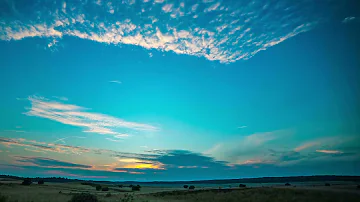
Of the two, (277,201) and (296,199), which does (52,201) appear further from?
(296,199)

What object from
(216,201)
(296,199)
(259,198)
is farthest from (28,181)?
(296,199)

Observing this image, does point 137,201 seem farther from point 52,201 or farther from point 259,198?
point 259,198

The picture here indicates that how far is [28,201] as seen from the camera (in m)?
25.9

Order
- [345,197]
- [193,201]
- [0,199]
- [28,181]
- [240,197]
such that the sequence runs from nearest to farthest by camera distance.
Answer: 1. [345,197]
2. [0,199]
3. [240,197]
4. [193,201]
5. [28,181]

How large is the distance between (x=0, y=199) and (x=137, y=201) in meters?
15.6

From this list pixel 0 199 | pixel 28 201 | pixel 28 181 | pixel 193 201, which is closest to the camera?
pixel 0 199

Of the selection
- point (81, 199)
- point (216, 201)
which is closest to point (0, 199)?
point (81, 199)

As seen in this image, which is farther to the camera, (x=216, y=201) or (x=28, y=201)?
(x=216, y=201)

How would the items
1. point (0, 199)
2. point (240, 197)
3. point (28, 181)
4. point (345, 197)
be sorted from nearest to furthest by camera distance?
point (345, 197) < point (0, 199) < point (240, 197) < point (28, 181)

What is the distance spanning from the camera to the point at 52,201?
27219 millimetres

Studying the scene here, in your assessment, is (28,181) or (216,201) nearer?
(216,201)

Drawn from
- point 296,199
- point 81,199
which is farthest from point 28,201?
point 296,199

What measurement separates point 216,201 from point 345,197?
14.7 meters

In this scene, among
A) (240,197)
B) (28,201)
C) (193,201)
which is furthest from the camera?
(193,201)
